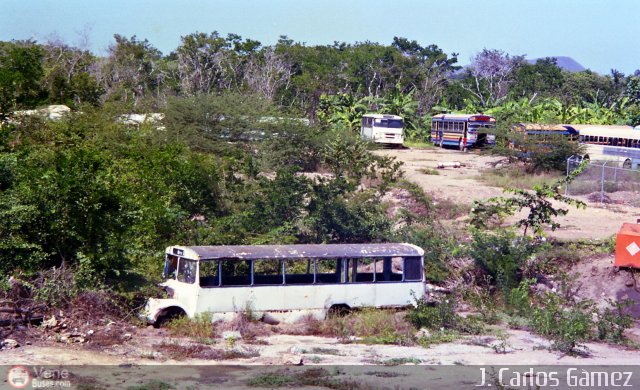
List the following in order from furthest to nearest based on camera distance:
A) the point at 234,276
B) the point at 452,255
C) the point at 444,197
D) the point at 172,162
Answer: the point at 444,197 → the point at 172,162 → the point at 452,255 → the point at 234,276

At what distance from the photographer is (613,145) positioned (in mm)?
41719

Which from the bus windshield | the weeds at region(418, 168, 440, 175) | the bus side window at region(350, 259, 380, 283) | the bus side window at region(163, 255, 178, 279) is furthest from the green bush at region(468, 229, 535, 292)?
the bus windshield

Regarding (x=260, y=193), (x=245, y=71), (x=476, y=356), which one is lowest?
(x=476, y=356)

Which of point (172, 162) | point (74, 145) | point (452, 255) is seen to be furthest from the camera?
point (74, 145)

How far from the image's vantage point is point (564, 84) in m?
73.5

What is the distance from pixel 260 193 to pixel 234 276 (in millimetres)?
7575

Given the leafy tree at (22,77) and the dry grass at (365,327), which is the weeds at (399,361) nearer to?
the dry grass at (365,327)

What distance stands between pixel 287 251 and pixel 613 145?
29117 millimetres

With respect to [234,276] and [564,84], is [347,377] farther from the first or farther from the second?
[564,84]

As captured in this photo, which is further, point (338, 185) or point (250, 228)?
point (338, 185)

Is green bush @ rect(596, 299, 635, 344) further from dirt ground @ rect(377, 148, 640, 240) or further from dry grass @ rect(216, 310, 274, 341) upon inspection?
dirt ground @ rect(377, 148, 640, 240)

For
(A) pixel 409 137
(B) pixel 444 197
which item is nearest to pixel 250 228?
(B) pixel 444 197

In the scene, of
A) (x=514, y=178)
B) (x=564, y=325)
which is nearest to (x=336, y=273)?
(x=564, y=325)

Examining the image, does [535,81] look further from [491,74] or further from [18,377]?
[18,377]
